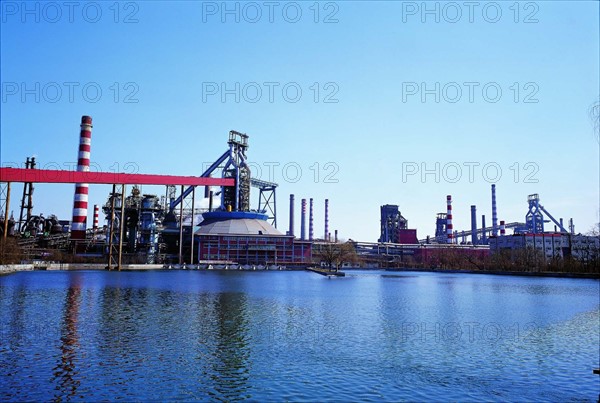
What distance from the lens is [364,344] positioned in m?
16.2

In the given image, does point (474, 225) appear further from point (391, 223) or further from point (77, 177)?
point (77, 177)

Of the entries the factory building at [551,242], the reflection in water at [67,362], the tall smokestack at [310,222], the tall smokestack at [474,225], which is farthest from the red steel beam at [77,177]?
the tall smokestack at [474,225]

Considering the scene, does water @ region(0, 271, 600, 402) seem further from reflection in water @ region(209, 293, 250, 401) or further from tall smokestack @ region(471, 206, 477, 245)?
tall smokestack @ region(471, 206, 477, 245)

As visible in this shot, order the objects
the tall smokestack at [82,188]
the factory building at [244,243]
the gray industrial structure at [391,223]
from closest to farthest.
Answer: the tall smokestack at [82,188], the factory building at [244,243], the gray industrial structure at [391,223]

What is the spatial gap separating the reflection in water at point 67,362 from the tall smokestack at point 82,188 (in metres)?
55.0

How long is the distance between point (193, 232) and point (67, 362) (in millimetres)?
74024

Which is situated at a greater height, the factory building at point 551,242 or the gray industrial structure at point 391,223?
the gray industrial structure at point 391,223

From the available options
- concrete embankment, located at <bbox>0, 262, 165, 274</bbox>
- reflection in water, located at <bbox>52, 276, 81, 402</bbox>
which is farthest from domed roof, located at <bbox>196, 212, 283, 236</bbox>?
reflection in water, located at <bbox>52, 276, 81, 402</bbox>

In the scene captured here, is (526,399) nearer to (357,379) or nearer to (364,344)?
(357,379)

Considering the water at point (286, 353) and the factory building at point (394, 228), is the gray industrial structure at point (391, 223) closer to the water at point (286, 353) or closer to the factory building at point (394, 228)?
the factory building at point (394, 228)

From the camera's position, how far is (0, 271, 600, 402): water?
11094mm

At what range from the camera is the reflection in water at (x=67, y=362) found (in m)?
10.5

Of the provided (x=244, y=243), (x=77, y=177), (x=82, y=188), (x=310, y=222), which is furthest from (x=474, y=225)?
(x=77, y=177)

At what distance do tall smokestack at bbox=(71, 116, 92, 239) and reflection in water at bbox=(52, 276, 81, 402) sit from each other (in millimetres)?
54952
